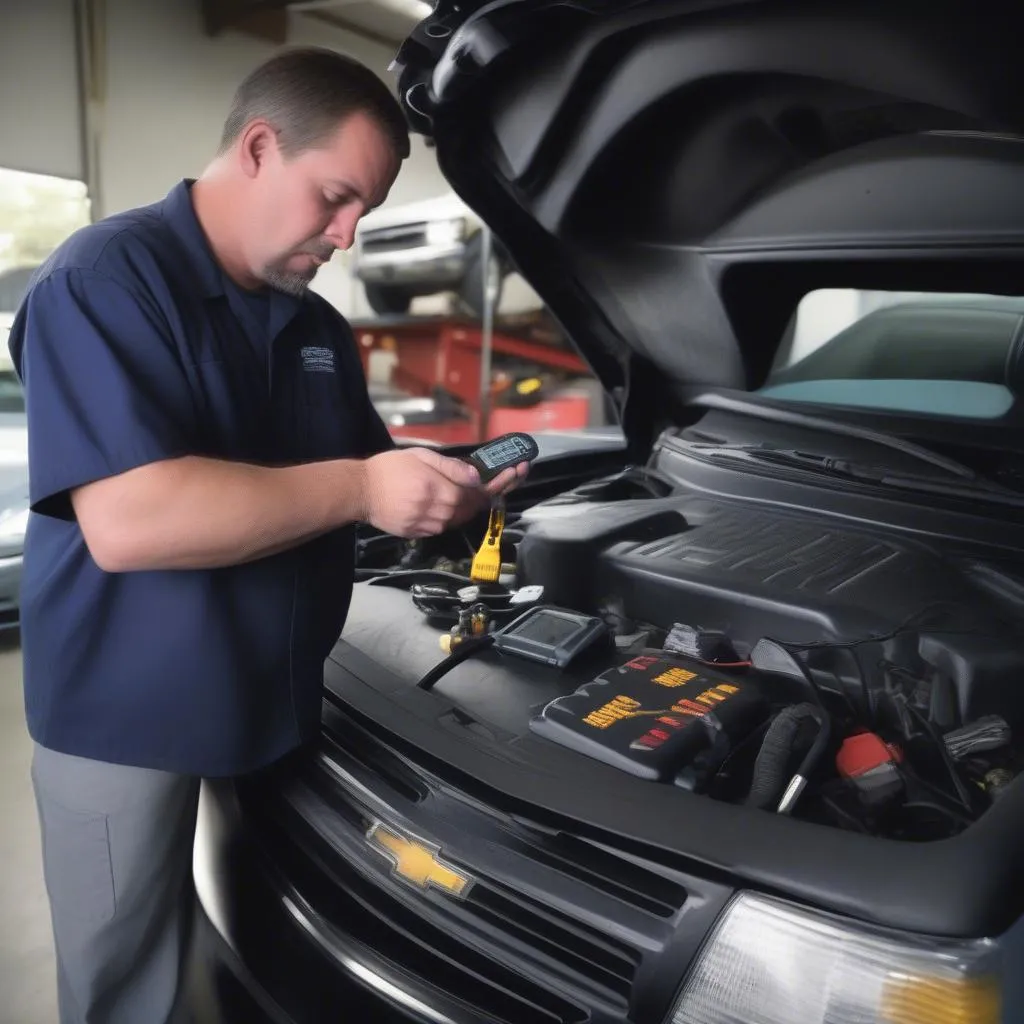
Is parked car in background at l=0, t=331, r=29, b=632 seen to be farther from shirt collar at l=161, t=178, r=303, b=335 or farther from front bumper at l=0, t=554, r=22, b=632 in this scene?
shirt collar at l=161, t=178, r=303, b=335

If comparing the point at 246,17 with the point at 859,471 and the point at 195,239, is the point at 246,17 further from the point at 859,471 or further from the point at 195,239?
the point at 859,471

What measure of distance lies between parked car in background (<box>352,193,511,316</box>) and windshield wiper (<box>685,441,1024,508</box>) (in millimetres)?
2879

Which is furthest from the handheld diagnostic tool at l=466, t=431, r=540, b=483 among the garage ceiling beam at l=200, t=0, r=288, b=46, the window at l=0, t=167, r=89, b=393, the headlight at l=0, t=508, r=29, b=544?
the garage ceiling beam at l=200, t=0, r=288, b=46

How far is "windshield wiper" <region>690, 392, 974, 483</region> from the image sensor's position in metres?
1.27

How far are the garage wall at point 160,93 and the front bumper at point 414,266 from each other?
50 centimetres

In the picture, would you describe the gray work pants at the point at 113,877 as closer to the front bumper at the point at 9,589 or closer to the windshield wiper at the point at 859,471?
the windshield wiper at the point at 859,471

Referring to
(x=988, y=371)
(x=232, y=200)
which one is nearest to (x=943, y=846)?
(x=232, y=200)

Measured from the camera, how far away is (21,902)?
164 cm

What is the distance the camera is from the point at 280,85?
2.80ft

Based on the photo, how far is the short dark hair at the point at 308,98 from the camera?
2.75 ft

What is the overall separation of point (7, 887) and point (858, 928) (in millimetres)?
1718

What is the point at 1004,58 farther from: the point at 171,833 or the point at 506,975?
the point at 171,833

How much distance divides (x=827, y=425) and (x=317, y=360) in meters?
0.86

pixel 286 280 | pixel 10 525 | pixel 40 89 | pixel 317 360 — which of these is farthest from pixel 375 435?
pixel 40 89
